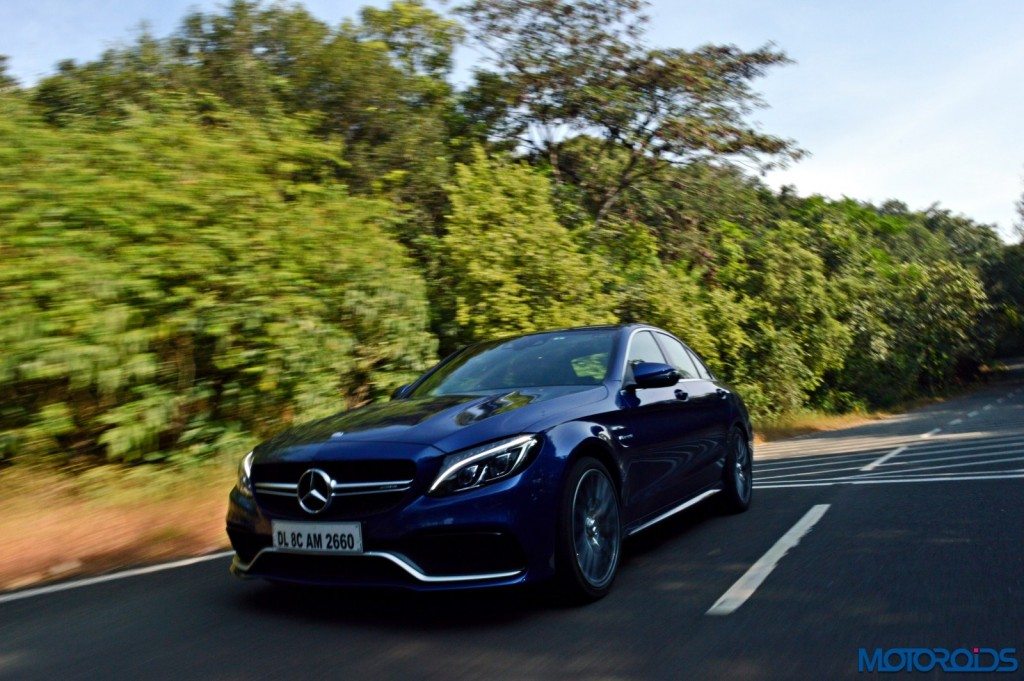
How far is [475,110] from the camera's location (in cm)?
2091

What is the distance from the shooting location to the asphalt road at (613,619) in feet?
12.9

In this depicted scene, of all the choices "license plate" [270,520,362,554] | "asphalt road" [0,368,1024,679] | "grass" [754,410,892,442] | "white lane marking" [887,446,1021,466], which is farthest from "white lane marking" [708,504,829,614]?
"grass" [754,410,892,442]

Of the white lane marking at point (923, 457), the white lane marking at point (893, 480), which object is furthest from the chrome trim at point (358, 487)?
the white lane marking at point (923, 457)

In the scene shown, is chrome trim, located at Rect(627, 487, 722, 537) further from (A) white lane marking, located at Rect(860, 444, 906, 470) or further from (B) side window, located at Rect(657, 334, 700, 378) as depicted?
(A) white lane marking, located at Rect(860, 444, 906, 470)

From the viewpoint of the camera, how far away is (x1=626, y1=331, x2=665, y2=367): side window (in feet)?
20.7

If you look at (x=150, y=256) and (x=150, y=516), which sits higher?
(x=150, y=256)

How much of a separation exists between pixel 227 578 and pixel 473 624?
1863mm

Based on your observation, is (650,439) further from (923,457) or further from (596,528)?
(923,457)

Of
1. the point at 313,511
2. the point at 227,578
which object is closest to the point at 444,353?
the point at 227,578

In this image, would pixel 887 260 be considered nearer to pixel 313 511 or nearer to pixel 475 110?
pixel 475 110

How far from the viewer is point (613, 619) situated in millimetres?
4543

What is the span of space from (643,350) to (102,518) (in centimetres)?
405

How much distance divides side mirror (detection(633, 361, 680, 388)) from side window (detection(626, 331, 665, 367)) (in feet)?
Result: 0.94

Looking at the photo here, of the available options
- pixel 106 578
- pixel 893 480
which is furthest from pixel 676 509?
pixel 893 480
